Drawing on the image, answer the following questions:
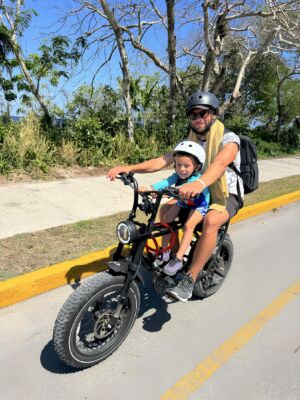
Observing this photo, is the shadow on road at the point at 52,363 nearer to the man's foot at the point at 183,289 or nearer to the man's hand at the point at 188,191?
the man's foot at the point at 183,289

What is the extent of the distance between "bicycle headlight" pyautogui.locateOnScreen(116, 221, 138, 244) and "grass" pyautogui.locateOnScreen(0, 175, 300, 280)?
5.32 feet

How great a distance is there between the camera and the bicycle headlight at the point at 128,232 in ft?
8.70

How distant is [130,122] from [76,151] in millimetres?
2331

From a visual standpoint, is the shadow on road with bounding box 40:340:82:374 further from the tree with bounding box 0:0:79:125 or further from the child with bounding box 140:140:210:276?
the tree with bounding box 0:0:79:125

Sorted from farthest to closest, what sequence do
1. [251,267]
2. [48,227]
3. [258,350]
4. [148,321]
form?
[48,227] < [251,267] < [148,321] < [258,350]

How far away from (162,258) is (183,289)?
0.99ft

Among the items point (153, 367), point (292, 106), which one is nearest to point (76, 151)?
point (153, 367)

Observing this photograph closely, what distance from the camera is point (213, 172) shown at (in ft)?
9.70

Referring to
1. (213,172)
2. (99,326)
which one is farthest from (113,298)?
(213,172)

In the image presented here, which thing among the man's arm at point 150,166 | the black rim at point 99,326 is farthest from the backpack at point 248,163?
the black rim at point 99,326

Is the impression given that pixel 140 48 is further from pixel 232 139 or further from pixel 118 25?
pixel 232 139

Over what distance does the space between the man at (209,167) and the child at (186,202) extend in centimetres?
10

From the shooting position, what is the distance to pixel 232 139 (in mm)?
3229

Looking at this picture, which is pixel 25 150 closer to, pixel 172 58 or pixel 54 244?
pixel 54 244
